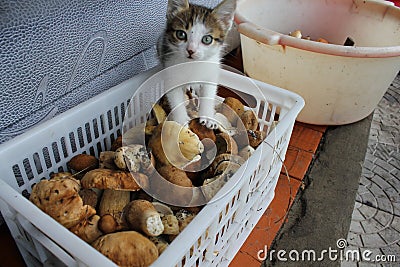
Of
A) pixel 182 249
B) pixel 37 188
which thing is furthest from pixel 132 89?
pixel 182 249

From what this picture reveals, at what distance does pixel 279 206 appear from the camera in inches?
28.5

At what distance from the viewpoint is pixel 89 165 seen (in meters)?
0.58

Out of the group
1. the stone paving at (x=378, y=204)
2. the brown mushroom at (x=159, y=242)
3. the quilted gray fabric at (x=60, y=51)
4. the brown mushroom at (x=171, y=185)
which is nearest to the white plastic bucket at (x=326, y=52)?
the stone paving at (x=378, y=204)

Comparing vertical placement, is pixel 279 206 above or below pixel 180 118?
below

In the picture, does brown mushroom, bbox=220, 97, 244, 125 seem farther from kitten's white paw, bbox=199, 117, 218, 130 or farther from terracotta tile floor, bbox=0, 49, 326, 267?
terracotta tile floor, bbox=0, 49, 326, 267

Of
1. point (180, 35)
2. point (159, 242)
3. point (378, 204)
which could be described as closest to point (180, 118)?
point (180, 35)

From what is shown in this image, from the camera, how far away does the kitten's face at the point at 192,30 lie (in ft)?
2.20

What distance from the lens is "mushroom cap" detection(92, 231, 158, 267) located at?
0.40 metres

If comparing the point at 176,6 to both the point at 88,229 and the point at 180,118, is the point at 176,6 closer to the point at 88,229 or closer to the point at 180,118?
the point at 180,118

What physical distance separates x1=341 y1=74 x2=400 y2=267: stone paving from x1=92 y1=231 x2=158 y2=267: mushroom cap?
0.41m

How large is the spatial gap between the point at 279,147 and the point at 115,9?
396 mm

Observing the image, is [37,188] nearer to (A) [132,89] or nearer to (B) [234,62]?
(A) [132,89]

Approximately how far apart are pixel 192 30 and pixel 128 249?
0.43 meters

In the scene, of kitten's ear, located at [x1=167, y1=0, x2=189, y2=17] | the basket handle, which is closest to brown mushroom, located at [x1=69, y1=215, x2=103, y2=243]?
kitten's ear, located at [x1=167, y1=0, x2=189, y2=17]
